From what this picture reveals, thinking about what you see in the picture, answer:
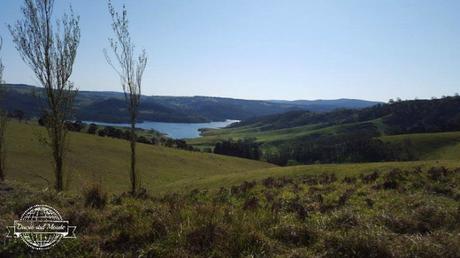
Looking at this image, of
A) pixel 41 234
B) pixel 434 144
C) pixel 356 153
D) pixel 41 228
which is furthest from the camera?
pixel 356 153

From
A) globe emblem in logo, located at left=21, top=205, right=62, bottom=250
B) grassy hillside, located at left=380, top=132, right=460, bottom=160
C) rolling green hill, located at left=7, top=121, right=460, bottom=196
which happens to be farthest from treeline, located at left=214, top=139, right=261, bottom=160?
globe emblem in logo, located at left=21, top=205, right=62, bottom=250

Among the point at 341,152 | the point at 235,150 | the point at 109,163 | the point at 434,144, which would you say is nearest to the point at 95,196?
the point at 109,163

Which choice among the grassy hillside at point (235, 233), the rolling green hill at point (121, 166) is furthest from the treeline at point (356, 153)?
the grassy hillside at point (235, 233)

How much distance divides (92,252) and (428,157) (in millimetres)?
115038

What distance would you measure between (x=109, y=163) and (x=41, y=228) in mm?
58348

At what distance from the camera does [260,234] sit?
7062 millimetres

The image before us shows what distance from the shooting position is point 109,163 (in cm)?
6419

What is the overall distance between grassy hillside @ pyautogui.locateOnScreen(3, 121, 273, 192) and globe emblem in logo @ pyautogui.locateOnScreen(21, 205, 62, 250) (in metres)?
34.4

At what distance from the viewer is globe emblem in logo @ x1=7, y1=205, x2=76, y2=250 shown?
7355mm

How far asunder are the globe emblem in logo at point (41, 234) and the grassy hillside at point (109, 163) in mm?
34442

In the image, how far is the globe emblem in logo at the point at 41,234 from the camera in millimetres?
7270

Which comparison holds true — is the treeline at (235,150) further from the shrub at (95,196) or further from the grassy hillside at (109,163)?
the shrub at (95,196)

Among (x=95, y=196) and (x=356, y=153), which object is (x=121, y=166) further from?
(x=356, y=153)

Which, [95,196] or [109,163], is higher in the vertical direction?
[95,196]
